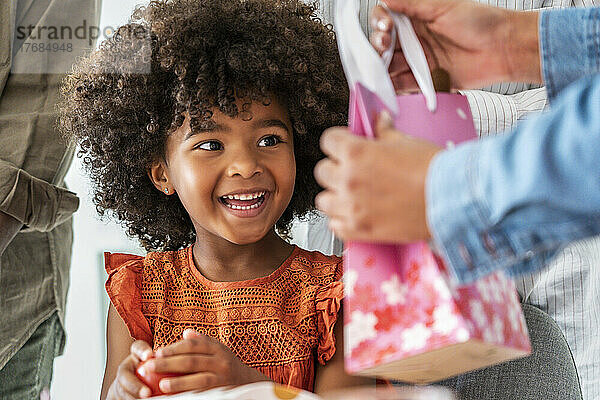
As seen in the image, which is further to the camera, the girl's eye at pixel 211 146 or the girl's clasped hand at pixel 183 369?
the girl's eye at pixel 211 146

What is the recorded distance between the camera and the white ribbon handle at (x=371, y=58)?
27.3 inches

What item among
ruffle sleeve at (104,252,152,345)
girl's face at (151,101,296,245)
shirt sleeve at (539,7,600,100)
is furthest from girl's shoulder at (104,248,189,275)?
shirt sleeve at (539,7,600,100)

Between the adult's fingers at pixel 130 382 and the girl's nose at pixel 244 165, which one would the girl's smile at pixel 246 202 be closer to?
A: the girl's nose at pixel 244 165

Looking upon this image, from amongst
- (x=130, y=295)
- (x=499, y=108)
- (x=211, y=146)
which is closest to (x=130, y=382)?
(x=130, y=295)

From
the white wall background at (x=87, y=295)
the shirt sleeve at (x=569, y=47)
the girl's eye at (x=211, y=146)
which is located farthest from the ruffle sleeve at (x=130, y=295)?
the shirt sleeve at (x=569, y=47)

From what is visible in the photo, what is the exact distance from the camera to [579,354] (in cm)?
121

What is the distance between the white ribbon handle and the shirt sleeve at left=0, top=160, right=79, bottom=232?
2.00ft

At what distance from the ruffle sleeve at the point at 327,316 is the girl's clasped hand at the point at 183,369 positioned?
146mm

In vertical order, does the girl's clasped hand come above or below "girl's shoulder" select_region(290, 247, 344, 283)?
below

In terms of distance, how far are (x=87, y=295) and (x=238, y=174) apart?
0.60 meters

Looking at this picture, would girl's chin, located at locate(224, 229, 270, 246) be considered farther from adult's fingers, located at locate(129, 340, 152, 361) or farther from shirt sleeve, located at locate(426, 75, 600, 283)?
shirt sleeve, located at locate(426, 75, 600, 283)

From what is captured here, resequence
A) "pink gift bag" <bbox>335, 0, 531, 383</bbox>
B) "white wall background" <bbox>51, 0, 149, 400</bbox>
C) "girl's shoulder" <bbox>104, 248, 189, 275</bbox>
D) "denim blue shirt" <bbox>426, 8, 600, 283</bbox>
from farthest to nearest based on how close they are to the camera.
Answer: "white wall background" <bbox>51, 0, 149, 400</bbox> < "girl's shoulder" <bbox>104, 248, 189, 275</bbox> < "pink gift bag" <bbox>335, 0, 531, 383</bbox> < "denim blue shirt" <bbox>426, 8, 600, 283</bbox>

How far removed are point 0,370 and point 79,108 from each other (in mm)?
419

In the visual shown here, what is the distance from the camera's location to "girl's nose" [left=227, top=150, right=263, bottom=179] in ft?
3.44
